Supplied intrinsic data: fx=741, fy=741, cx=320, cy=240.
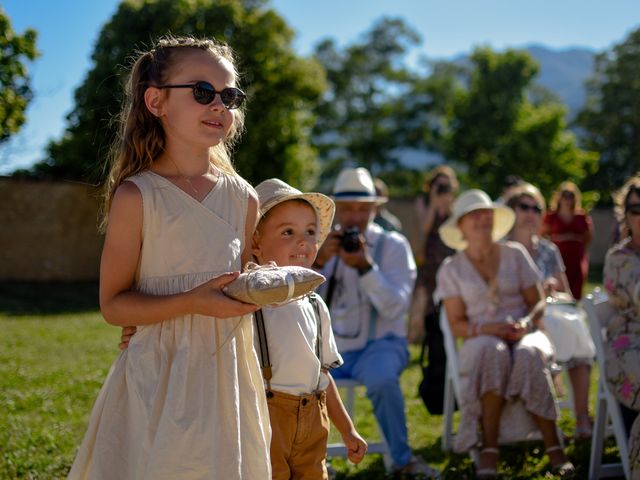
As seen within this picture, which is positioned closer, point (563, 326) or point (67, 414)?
point (67, 414)

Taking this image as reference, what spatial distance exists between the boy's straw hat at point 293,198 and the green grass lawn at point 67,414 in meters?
2.30

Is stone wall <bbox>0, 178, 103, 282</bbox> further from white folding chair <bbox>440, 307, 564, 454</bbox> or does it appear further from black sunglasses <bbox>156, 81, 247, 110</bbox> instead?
black sunglasses <bbox>156, 81, 247, 110</bbox>

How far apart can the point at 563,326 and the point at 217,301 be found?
432 cm

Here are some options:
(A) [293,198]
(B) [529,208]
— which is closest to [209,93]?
(A) [293,198]

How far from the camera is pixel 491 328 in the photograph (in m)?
4.93

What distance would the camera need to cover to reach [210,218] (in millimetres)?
2324

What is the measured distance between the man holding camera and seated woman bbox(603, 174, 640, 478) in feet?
4.10

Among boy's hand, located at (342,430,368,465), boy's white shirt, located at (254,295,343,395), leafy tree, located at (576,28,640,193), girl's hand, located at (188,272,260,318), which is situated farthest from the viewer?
leafy tree, located at (576,28,640,193)

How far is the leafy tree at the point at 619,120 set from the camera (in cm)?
3494

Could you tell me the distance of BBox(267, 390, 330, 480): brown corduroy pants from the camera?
2.73 m

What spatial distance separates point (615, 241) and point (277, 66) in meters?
15.6

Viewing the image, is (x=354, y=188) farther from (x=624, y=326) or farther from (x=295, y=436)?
(x=295, y=436)

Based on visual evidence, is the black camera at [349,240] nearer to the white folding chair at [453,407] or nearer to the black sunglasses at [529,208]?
the white folding chair at [453,407]

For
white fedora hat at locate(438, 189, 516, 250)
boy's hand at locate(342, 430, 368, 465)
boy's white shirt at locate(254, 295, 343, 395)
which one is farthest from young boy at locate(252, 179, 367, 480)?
white fedora hat at locate(438, 189, 516, 250)
